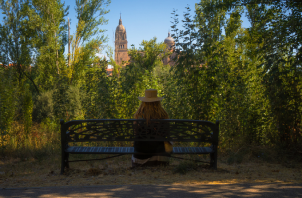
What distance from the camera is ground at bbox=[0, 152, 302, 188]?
3707 mm

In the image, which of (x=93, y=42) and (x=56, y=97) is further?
(x=93, y=42)

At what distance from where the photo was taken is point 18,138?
26.2 feet

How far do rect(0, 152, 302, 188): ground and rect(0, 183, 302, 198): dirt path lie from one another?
25 cm

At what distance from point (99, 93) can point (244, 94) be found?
3740mm

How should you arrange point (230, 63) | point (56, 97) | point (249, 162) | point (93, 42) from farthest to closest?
point (93, 42) → point (56, 97) → point (230, 63) → point (249, 162)

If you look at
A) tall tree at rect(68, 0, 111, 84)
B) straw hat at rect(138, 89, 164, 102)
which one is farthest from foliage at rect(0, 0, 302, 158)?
tall tree at rect(68, 0, 111, 84)

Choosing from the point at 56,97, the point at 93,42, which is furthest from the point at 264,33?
the point at 93,42

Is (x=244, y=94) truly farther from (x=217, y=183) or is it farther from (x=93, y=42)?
(x=93, y=42)

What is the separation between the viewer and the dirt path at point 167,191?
3113 mm

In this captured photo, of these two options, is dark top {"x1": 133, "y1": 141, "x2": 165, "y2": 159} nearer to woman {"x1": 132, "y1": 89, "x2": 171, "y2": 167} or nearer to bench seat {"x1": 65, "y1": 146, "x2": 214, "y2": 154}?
woman {"x1": 132, "y1": 89, "x2": 171, "y2": 167}

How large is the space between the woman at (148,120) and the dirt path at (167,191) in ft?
3.09

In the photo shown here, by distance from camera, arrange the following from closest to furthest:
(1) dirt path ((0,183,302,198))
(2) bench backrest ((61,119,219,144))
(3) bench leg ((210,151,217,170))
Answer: (1) dirt path ((0,183,302,198)), (2) bench backrest ((61,119,219,144)), (3) bench leg ((210,151,217,170))

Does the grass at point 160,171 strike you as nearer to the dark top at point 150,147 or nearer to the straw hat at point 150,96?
the dark top at point 150,147

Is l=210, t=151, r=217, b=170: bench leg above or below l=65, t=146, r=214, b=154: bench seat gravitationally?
below
